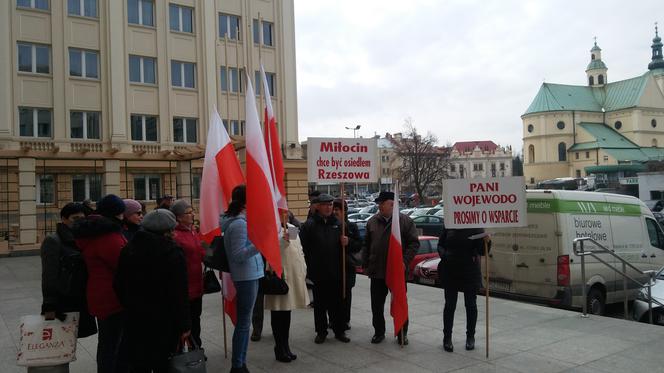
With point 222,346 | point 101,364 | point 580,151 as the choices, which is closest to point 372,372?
point 222,346

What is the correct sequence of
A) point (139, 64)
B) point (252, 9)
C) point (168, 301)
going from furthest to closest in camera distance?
point (252, 9) < point (139, 64) < point (168, 301)

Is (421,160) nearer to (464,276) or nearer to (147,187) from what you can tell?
(147,187)

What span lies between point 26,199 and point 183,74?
40.8 ft

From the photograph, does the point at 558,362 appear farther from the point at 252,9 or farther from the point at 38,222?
the point at 252,9

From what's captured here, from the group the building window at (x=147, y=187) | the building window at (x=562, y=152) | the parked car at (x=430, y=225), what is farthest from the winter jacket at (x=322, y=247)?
the building window at (x=562, y=152)

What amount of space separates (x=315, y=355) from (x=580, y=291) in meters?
5.55

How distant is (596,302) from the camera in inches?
383

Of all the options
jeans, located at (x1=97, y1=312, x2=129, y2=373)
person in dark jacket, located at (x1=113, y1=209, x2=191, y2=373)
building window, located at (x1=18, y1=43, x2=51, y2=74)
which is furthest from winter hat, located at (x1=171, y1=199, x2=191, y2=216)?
building window, located at (x1=18, y1=43, x2=51, y2=74)

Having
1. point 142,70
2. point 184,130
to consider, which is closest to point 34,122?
point 142,70

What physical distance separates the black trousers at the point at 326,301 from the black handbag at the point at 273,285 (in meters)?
0.94

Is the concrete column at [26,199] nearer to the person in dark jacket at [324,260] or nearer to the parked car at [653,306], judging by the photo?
the person in dark jacket at [324,260]

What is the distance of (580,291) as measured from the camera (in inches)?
372

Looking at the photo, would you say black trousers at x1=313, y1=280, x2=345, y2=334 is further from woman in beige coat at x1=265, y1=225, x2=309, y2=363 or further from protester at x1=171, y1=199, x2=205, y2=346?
protester at x1=171, y1=199, x2=205, y2=346

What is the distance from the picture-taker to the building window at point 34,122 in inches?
1004
